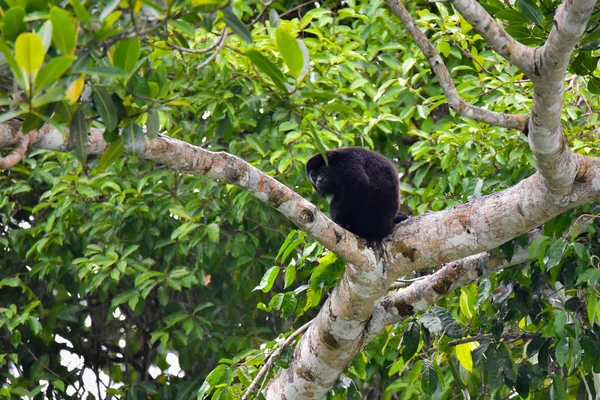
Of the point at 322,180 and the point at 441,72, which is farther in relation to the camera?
the point at 322,180

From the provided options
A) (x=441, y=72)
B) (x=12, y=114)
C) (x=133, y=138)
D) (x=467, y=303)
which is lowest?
(x=467, y=303)

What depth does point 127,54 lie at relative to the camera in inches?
86.1

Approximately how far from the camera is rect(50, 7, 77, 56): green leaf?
192cm

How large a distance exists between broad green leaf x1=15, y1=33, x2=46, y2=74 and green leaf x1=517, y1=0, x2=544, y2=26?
6.90 ft

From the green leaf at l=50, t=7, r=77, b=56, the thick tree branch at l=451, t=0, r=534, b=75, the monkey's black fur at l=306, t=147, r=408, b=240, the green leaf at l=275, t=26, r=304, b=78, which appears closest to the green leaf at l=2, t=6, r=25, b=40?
the green leaf at l=50, t=7, r=77, b=56

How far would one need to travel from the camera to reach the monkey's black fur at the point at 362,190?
13.7 feet

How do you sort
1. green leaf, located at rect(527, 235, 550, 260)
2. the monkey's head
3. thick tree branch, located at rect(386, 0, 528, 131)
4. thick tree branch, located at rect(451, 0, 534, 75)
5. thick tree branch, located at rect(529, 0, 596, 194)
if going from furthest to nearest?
1. the monkey's head
2. green leaf, located at rect(527, 235, 550, 260)
3. thick tree branch, located at rect(386, 0, 528, 131)
4. thick tree branch, located at rect(451, 0, 534, 75)
5. thick tree branch, located at rect(529, 0, 596, 194)

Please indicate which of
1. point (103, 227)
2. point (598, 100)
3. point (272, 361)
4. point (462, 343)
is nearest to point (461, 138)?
point (598, 100)

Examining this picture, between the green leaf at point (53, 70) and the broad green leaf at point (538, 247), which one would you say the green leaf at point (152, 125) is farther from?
the broad green leaf at point (538, 247)

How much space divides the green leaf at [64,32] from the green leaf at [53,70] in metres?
0.06

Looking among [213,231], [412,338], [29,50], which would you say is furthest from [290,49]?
[213,231]

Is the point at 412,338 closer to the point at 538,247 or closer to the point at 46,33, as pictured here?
the point at 538,247

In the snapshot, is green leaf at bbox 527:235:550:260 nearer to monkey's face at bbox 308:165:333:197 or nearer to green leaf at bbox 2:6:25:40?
monkey's face at bbox 308:165:333:197

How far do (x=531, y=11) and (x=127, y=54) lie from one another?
1.84 meters
